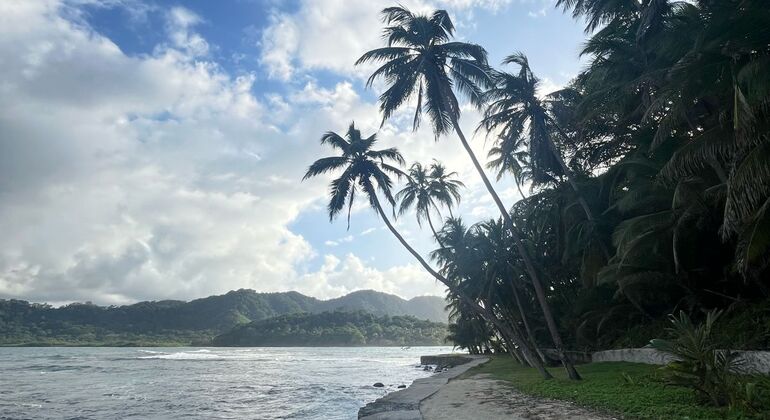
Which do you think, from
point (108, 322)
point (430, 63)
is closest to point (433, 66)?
point (430, 63)

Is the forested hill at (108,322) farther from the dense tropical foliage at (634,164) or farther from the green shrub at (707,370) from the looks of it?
the green shrub at (707,370)

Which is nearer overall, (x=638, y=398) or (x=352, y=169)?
(x=638, y=398)

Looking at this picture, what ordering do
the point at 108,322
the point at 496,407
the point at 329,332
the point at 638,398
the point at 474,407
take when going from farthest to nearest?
the point at 108,322, the point at 329,332, the point at 474,407, the point at 496,407, the point at 638,398

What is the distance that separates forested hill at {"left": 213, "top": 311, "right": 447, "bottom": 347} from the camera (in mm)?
157125

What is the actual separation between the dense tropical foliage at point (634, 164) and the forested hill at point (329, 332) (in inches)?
5386

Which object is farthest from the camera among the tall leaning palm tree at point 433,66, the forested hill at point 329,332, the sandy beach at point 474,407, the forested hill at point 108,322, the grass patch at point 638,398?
the forested hill at point 329,332

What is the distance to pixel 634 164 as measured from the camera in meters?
20.3

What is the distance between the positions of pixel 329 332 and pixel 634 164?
150499 mm

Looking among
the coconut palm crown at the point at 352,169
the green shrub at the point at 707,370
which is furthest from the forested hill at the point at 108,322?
the green shrub at the point at 707,370

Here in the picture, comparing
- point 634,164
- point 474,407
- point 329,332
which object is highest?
point 634,164

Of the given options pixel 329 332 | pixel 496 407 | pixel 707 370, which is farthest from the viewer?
pixel 329 332

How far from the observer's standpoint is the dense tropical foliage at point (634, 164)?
973 centimetres

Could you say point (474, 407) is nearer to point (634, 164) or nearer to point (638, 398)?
point (638, 398)

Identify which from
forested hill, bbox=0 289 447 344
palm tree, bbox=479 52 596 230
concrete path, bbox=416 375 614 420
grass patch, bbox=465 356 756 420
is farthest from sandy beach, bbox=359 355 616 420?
forested hill, bbox=0 289 447 344
